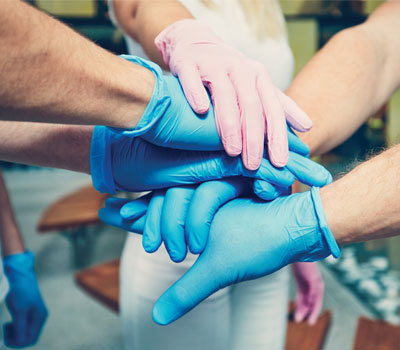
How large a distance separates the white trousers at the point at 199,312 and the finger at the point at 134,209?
0.16 meters

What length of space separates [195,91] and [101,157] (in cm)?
22

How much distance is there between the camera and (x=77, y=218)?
257 cm

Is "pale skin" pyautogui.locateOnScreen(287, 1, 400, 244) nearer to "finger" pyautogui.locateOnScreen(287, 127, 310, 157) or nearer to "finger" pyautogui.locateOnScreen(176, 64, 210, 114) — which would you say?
"finger" pyautogui.locateOnScreen(287, 127, 310, 157)

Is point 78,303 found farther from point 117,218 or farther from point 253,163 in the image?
point 253,163

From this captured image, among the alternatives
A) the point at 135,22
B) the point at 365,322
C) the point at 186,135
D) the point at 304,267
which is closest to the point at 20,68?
the point at 186,135

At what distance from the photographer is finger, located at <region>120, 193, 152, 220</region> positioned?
0.73 metres

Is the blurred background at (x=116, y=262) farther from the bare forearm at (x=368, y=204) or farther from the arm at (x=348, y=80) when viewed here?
the bare forearm at (x=368, y=204)

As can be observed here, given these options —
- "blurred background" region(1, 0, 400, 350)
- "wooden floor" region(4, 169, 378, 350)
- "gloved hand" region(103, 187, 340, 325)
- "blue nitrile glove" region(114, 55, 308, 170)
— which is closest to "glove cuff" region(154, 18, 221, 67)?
"blue nitrile glove" region(114, 55, 308, 170)

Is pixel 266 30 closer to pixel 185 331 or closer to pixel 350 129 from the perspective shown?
pixel 350 129

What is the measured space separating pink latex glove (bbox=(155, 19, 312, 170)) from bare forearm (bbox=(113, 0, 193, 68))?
0.14m

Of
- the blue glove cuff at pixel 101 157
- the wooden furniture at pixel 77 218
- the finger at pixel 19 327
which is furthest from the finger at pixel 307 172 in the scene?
the wooden furniture at pixel 77 218

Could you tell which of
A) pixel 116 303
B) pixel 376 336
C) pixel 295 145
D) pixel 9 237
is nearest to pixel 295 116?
pixel 295 145

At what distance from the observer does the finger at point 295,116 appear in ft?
2.37

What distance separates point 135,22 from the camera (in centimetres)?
95
